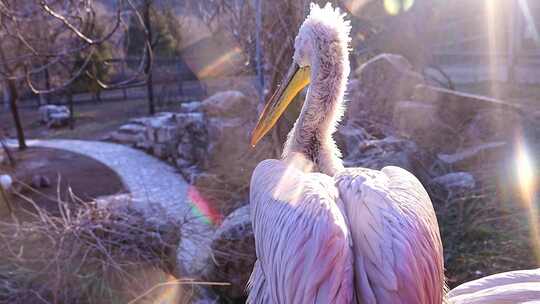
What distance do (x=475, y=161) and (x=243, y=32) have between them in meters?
2.12

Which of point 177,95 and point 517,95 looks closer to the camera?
point 517,95

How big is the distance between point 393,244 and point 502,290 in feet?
1.97

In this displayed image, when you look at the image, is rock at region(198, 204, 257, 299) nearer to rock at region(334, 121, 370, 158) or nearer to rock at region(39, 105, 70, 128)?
rock at region(334, 121, 370, 158)

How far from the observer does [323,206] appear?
1.39 m

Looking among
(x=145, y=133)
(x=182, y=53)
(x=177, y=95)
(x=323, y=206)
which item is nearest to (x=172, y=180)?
(x=145, y=133)

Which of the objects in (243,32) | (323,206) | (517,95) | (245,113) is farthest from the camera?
(517,95)

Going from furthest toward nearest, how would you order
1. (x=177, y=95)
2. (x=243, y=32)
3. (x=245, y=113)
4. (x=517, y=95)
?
(x=177, y=95) < (x=517, y=95) < (x=245, y=113) < (x=243, y=32)

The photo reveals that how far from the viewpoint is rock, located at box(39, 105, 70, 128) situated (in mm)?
10781

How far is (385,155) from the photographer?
378 cm

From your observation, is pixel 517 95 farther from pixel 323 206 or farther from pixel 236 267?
pixel 323 206

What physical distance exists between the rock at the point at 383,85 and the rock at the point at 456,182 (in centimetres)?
155

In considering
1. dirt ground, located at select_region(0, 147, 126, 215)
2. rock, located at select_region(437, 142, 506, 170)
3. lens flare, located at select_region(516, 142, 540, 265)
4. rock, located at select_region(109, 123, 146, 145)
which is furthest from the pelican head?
rock, located at select_region(109, 123, 146, 145)

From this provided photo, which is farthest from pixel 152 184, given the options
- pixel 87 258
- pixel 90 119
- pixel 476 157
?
pixel 90 119

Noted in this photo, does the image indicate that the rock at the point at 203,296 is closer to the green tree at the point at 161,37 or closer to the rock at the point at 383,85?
the rock at the point at 383,85
